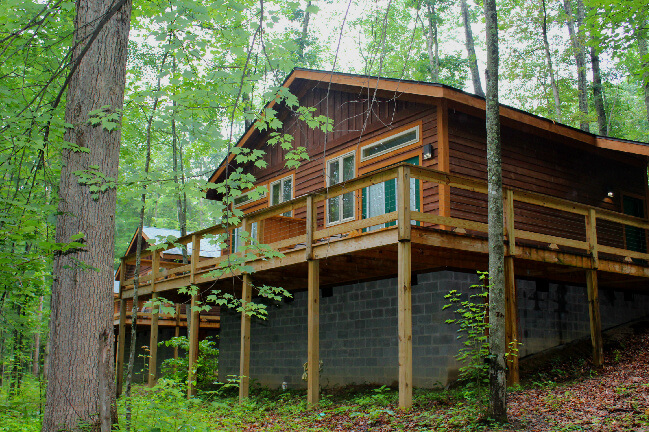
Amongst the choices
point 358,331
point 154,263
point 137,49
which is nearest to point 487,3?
point 358,331

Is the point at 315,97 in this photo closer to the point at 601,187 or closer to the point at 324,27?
the point at 601,187

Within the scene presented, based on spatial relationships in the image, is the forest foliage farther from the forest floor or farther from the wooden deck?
the forest floor

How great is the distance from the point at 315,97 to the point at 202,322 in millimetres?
12034

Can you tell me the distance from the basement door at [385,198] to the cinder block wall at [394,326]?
1.54 meters

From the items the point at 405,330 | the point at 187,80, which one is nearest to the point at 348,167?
the point at 187,80

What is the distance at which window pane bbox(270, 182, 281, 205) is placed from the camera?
659 inches

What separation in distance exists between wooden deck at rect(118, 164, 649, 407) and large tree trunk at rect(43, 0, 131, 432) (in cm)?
163

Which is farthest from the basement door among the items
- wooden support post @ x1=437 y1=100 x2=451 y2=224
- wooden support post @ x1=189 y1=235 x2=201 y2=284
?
wooden support post @ x1=189 y1=235 x2=201 y2=284

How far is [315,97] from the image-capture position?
1569 centimetres

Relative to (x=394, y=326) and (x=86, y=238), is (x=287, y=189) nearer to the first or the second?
(x=394, y=326)

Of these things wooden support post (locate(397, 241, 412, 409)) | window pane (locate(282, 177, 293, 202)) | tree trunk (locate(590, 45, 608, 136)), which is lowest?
wooden support post (locate(397, 241, 412, 409))

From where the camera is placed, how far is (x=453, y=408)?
8500mm

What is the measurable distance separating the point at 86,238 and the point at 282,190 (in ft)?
34.2

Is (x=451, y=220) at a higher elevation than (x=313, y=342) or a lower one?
higher
